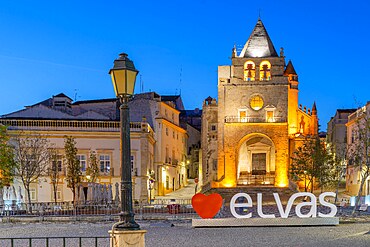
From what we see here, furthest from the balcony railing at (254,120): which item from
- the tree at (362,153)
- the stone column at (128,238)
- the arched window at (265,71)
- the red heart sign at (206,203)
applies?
the stone column at (128,238)

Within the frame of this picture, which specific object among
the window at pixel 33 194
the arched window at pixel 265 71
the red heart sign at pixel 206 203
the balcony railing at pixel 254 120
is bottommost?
the window at pixel 33 194

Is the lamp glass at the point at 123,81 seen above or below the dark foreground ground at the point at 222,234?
above

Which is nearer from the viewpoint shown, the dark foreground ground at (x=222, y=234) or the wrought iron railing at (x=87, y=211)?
the dark foreground ground at (x=222, y=234)

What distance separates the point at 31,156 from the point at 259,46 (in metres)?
31.4

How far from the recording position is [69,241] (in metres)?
21.0

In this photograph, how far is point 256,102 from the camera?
65.9 meters

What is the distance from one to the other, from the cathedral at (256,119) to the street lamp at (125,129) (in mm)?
52613

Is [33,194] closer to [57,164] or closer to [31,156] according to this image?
[57,164]

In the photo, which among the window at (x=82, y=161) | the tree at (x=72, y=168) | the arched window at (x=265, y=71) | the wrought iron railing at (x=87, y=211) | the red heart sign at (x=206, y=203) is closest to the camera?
the red heart sign at (x=206, y=203)

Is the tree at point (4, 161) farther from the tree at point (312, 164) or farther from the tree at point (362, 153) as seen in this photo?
the tree at point (312, 164)

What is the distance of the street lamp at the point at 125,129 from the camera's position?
1049cm

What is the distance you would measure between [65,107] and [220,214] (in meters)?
38.0

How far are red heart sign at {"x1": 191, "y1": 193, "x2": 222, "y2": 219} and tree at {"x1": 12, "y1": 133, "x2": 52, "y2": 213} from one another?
23081 millimetres

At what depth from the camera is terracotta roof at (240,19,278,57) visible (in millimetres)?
67188
